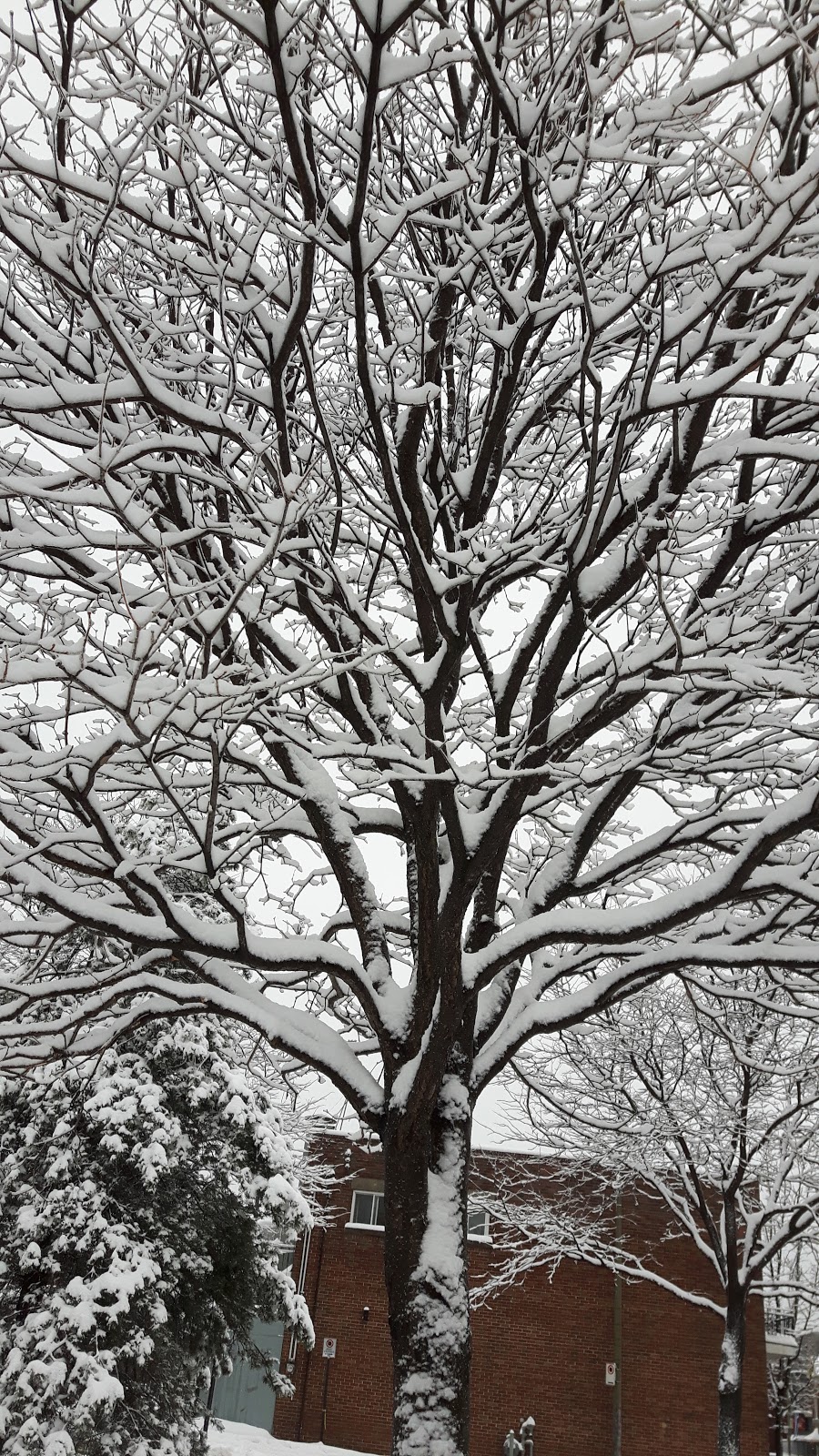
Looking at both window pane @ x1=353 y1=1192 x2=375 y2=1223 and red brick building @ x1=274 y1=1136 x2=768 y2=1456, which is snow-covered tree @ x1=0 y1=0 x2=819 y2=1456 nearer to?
red brick building @ x1=274 y1=1136 x2=768 y2=1456

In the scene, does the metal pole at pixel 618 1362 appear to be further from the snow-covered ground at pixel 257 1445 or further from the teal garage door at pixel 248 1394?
the teal garage door at pixel 248 1394

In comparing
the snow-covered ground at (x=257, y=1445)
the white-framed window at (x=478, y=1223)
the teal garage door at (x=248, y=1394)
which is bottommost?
the snow-covered ground at (x=257, y=1445)

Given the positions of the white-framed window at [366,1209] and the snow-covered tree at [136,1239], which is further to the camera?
the white-framed window at [366,1209]

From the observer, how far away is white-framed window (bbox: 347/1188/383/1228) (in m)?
20.1

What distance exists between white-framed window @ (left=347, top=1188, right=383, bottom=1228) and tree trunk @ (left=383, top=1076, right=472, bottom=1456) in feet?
55.3

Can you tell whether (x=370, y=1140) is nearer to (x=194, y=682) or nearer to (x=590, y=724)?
(x=590, y=724)

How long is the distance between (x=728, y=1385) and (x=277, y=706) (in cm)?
1194

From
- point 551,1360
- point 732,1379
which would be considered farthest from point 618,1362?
point 732,1379

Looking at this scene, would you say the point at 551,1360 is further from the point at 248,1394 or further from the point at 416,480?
the point at 416,480

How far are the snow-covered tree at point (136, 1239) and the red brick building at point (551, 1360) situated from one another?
925cm

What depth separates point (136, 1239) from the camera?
8.54 meters

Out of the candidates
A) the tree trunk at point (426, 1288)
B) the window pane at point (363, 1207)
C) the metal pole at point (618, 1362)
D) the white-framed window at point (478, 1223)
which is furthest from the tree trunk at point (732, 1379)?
the tree trunk at point (426, 1288)

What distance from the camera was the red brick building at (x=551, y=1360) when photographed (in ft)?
59.5

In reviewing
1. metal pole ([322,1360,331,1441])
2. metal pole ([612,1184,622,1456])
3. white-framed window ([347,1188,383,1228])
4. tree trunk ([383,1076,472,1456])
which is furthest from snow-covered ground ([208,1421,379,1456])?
tree trunk ([383,1076,472,1456])
